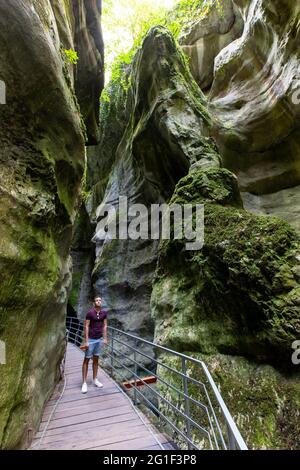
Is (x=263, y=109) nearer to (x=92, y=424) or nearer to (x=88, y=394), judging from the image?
(x=88, y=394)

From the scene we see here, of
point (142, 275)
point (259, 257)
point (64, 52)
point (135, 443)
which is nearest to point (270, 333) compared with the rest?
point (259, 257)

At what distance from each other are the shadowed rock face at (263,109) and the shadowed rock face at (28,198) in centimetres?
769

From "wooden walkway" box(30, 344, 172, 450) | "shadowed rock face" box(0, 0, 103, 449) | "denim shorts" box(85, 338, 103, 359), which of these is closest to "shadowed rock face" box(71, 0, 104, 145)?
"shadowed rock face" box(0, 0, 103, 449)

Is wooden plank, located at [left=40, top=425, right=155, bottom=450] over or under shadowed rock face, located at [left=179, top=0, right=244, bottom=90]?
under

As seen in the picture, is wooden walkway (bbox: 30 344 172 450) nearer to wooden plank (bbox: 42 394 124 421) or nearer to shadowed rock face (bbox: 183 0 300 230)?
wooden plank (bbox: 42 394 124 421)

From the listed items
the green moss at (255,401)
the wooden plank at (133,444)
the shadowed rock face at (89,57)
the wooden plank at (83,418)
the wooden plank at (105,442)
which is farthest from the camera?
the shadowed rock face at (89,57)

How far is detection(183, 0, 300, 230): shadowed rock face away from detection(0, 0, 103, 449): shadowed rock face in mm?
7689

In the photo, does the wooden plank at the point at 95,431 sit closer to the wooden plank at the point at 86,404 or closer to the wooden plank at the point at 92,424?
the wooden plank at the point at 92,424

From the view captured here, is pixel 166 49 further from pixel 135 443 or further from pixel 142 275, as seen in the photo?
pixel 135 443

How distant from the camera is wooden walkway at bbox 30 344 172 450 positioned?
3885 mm

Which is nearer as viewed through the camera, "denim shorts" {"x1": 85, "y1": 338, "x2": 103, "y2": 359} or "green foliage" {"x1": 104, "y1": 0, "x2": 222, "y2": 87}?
"denim shorts" {"x1": 85, "y1": 338, "x2": 103, "y2": 359}

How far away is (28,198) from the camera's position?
387 cm

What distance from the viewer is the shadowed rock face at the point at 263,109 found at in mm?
9609

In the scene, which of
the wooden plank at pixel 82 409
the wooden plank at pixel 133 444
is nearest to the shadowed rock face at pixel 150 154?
the wooden plank at pixel 82 409
